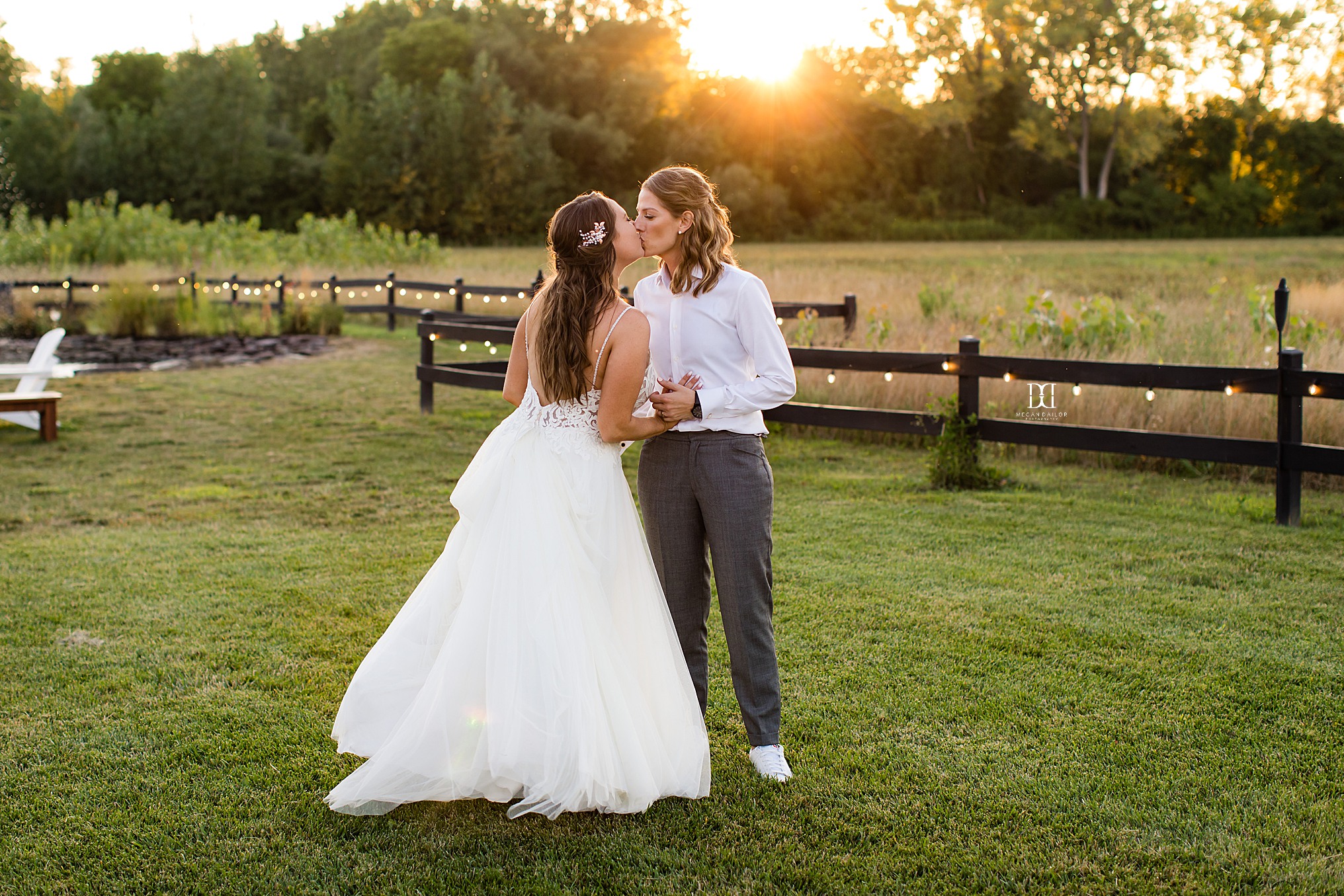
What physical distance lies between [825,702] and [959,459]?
411 cm

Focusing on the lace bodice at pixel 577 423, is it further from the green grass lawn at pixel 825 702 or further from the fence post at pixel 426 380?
the fence post at pixel 426 380

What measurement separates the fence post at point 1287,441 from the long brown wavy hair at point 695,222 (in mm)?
4723

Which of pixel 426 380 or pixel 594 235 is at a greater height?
pixel 594 235

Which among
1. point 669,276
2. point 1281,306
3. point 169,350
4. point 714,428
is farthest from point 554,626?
point 169,350

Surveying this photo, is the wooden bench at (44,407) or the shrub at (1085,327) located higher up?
the shrub at (1085,327)

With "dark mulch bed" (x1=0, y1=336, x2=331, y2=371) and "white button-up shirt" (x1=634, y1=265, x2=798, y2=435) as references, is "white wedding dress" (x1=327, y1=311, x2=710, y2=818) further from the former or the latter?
"dark mulch bed" (x1=0, y1=336, x2=331, y2=371)

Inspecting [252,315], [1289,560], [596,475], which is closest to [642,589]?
[596,475]

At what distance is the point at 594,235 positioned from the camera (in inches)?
120

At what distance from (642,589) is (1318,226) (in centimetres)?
5108

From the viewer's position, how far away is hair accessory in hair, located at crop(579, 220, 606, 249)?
3.04 metres

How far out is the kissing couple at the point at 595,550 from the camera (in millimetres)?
3021

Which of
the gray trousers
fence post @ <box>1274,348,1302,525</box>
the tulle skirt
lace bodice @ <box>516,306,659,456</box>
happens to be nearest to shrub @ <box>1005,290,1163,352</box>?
fence post @ <box>1274,348,1302,525</box>

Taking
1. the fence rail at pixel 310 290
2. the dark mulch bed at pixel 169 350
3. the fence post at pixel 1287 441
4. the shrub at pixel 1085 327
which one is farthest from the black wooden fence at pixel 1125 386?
the dark mulch bed at pixel 169 350

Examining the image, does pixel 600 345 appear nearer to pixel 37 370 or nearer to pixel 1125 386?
pixel 1125 386
